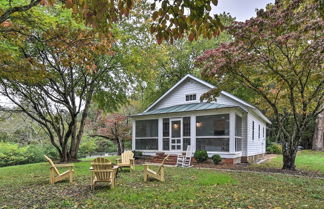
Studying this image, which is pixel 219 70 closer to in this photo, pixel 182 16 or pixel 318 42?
pixel 318 42

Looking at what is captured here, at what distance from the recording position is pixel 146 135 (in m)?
16.8

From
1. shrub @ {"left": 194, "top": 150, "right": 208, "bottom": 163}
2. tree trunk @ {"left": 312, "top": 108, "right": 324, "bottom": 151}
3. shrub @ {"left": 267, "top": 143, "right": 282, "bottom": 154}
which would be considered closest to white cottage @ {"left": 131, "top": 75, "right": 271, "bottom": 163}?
shrub @ {"left": 194, "top": 150, "right": 208, "bottom": 163}

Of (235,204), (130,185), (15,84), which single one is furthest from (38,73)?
(235,204)

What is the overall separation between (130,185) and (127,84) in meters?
9.81

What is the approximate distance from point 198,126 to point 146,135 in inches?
169

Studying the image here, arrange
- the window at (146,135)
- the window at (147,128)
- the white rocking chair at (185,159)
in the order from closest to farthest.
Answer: the white rocking chair at (185,159), the window at (146,135), the window at (147,128)

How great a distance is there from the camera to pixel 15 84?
41.2 feet

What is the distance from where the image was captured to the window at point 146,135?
53.0 feet

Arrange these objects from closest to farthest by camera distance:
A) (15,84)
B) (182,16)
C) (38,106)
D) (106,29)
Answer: (182,16) → (106,29) → (15,84) → (38,106)

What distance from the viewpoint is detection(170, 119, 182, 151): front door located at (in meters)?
14.8

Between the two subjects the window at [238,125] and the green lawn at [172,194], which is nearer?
the green lawn at [172,194]

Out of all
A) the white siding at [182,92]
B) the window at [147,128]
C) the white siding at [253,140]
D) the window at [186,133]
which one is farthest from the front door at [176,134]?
the white siding at [253,140]

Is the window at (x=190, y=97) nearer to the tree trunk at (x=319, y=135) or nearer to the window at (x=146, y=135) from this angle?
the window at (x=146, y=135)

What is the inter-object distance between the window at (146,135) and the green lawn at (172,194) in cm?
844
